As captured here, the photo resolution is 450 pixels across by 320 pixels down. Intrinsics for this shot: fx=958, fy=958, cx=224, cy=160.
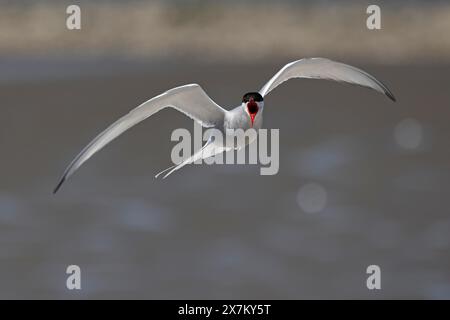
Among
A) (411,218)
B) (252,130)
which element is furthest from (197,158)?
(411,218)

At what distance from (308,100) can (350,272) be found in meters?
1.39

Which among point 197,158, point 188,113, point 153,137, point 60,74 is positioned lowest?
point 197,158

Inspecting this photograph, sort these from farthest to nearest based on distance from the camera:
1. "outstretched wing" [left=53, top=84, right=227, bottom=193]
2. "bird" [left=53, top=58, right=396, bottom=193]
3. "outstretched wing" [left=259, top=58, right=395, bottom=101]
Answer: "outstretched wing" [left=259, top=58, right=395, bottom=101] → "outstretched wing" [left=53, top=84, right=227, bottom=193] → "bird" [left=53, top=58, right=396, bottom=193]

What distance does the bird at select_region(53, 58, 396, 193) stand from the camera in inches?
89.6

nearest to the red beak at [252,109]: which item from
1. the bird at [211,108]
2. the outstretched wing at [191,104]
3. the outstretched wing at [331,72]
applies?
the bird at [211,108]

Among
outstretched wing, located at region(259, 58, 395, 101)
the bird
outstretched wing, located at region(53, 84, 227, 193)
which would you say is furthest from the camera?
outstretched wing, located at region(259, 58, 395, 101)

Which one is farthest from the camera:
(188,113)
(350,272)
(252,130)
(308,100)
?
(308,100)

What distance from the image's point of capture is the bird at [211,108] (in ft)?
7.47

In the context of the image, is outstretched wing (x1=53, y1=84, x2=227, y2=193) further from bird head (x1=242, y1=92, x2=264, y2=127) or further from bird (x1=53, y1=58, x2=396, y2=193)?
bird head (x1=242, y1=92, x2=264, y2=127)

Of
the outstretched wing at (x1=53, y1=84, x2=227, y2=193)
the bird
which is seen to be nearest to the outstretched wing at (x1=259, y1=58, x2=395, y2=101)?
the bird

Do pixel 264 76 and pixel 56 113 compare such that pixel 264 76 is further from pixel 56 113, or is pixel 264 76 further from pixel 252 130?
pixel 252 130

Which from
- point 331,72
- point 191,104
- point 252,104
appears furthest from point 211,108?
point 331,72

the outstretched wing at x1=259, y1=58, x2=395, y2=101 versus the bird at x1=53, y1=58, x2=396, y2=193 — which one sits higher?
the outstretched wing at x1=259, y1=58, x2=395, y2=101

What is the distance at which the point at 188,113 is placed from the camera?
255 centimetres
